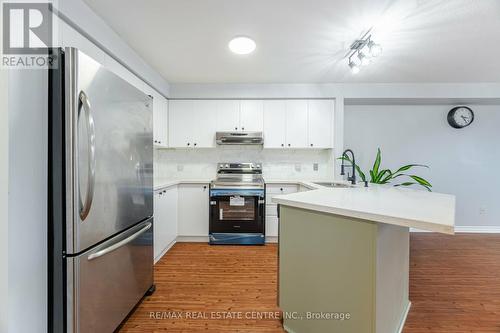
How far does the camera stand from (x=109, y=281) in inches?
52.2

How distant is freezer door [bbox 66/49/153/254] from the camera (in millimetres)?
1099

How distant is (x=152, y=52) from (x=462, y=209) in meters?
5.09

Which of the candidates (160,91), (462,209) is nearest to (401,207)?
(160,91)

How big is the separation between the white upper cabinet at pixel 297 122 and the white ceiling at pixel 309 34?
0.51 metres

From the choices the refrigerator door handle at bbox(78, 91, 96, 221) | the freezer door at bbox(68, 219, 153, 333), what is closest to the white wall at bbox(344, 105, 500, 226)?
the freezer door at bbox(68, 219, 153, 333)

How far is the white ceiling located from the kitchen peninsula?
1406 mm

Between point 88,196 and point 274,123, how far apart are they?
8.66 ft

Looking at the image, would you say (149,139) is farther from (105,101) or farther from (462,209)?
(462,209)

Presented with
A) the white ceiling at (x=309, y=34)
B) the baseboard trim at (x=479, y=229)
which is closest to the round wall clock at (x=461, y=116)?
the white ceiling at (x=309, y=34)

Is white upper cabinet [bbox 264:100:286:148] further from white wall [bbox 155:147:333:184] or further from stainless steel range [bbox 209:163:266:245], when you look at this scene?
stainless steel range [bbox 209:163:266:245]

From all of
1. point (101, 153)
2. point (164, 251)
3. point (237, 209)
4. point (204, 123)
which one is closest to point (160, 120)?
point (204, 123)

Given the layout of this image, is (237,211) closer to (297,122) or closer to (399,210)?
(297,122)

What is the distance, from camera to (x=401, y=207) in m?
1.15

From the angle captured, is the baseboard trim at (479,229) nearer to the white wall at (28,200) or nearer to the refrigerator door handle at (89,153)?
the refrigerator door handle at (89,153)
